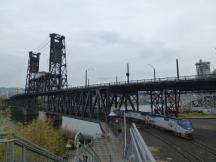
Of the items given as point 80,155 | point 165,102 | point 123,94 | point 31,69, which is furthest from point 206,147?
point 31,69

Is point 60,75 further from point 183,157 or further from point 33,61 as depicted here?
point 183,157

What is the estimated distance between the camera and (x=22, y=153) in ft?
27.7

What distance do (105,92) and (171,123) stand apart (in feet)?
88.5

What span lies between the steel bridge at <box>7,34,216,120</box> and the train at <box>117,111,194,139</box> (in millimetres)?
6233

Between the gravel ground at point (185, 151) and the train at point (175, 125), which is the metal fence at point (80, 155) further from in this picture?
the train at point (175, 125)

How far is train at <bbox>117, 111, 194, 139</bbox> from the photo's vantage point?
1374 inches

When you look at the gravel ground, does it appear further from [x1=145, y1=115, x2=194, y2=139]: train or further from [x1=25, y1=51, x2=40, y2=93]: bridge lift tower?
[x1=25, y1=51, x2=40, y2=93]: bridge lift tower

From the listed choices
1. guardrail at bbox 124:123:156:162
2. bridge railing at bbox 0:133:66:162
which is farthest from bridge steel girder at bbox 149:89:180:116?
bridge railing at bbox 0:133:66:162

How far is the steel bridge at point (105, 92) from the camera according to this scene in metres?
55.8

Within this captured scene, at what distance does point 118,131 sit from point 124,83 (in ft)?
55.0

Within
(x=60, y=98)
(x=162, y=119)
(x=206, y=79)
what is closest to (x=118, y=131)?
(x=162, y=119)

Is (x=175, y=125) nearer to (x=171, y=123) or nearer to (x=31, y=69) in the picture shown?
(x=171, y=123)

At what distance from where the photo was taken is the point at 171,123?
1540 inches

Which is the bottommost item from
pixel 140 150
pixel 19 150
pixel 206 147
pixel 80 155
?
pixel 80 155
